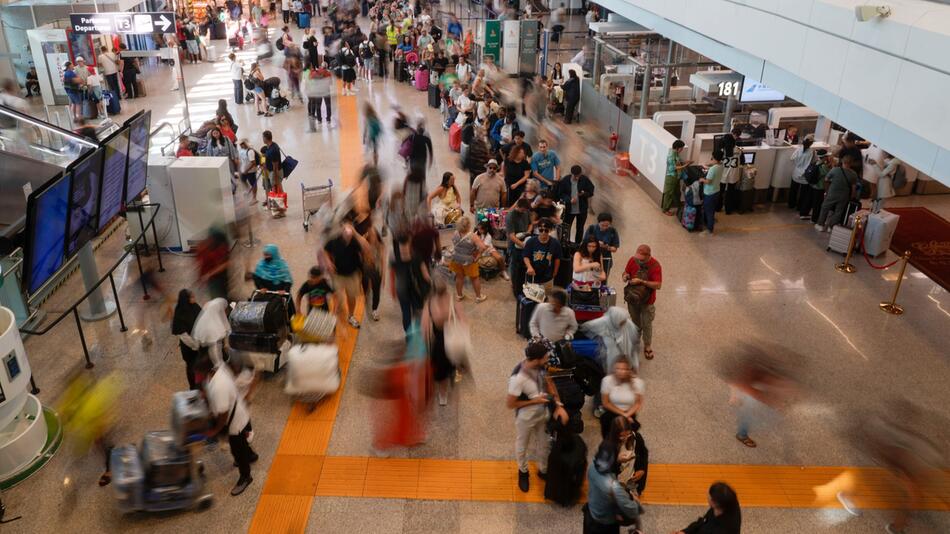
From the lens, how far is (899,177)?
498 inches

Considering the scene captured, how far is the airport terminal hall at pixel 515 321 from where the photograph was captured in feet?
20.1

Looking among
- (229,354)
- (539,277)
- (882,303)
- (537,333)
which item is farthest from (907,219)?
(229,354)

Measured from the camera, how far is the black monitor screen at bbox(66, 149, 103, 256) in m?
7.62

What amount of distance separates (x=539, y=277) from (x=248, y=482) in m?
3.97

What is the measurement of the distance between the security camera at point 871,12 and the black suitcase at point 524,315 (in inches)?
171

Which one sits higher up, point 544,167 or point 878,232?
point 544,167

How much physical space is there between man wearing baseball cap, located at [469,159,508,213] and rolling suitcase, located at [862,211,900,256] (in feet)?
17.3

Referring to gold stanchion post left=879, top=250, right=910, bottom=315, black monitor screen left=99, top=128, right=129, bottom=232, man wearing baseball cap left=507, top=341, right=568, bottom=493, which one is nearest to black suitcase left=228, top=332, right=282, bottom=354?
black monitor screen left=99, top=128, right=129, bottom=232

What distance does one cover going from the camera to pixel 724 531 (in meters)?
4.64

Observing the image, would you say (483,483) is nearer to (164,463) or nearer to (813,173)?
(164,463)

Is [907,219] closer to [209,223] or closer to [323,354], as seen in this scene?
[323,354]

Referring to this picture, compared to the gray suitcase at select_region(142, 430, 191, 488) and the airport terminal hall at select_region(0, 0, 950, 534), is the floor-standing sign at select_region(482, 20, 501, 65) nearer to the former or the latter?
the airport terminal hall at select_region(0, 0, 950, 534)

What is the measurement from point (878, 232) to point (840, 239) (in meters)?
0.49

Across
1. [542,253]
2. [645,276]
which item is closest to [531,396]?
[645,276]
